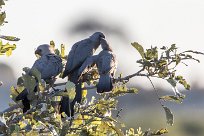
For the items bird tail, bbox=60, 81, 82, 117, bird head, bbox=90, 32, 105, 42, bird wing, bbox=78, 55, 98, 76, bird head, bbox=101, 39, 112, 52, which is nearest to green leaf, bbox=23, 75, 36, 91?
bird tail, bbox=60, 81, 82, 117

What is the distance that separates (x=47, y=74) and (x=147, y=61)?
1.11 meters

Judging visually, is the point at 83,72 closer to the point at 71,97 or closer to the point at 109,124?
the point at 109,124

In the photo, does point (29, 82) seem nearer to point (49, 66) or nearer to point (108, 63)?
point (49, 66)

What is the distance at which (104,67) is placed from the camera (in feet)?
21.0

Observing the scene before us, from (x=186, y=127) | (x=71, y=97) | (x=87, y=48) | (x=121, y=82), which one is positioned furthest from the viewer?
(x=186, y=127)

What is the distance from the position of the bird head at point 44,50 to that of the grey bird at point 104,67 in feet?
1.31

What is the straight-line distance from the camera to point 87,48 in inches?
282

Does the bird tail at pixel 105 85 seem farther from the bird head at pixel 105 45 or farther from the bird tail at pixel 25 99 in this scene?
the bird head at pixel 105 45

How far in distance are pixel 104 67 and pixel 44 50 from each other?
39.9 inches

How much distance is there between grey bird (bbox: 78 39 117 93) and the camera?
5949mm

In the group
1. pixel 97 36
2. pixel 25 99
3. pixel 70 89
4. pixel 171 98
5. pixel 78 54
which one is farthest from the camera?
pixel 97 36

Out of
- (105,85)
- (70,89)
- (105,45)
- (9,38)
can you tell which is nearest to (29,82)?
(70,89)

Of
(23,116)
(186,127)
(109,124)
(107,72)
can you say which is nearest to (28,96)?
(23,116)

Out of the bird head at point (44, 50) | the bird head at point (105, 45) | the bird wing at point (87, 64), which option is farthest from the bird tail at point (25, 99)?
the bird head at point (105, 45)
